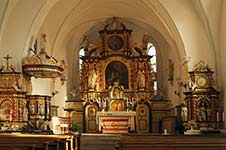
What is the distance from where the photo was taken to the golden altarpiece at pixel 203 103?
18.8 metres

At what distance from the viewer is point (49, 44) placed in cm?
2414

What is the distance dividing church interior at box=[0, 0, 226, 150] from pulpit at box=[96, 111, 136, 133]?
6 cm

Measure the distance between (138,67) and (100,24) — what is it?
397 cm

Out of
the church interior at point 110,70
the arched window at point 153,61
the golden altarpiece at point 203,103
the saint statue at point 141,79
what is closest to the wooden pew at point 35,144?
the church interior at point 110,70

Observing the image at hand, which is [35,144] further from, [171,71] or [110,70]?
[110,70]

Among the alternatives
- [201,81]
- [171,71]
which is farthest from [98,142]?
[171,71]

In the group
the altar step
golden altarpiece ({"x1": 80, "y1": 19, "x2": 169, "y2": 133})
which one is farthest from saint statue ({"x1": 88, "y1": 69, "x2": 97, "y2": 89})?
the altar step

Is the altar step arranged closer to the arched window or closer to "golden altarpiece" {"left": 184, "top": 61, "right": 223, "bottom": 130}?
"golden altarpiece" {"left": 184, "top": 61, "right": 223, "bottom": 130}

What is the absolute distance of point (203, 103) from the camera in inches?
751

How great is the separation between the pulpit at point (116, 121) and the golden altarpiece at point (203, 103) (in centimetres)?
710

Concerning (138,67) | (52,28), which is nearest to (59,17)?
(52,28)

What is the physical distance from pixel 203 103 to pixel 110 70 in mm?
10237

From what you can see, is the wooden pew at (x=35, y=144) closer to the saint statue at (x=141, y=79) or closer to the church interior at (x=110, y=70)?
the church interior at (x=110, y=70)

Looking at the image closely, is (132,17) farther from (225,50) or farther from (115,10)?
(225,50)
